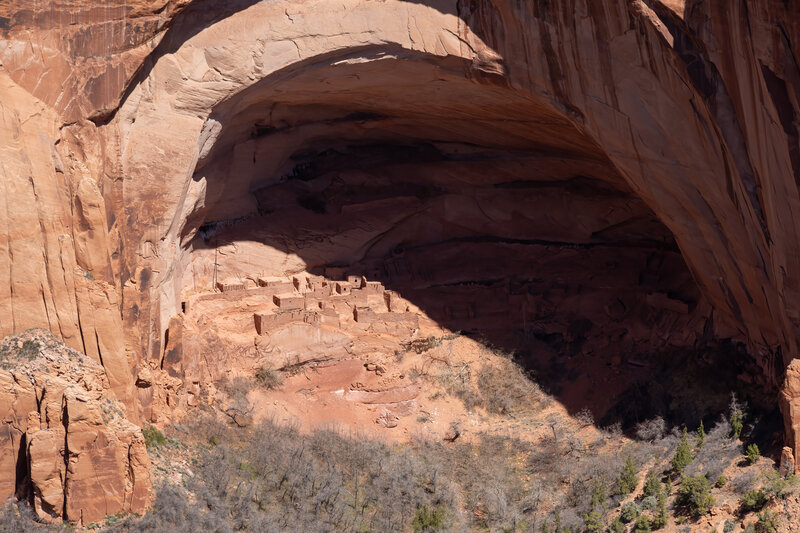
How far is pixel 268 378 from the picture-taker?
1941 centimetres

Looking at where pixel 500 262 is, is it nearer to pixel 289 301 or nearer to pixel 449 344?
pixel 449 344

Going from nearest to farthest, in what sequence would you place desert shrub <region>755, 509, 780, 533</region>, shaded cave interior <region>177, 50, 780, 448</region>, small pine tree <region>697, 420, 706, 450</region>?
1. desert shrub <region>755, 509, 780, 533</region>
2. small pine tree <region>697, 420, 706, 450</region>
3. shaded cave interior <region>177, 50, 780, 448</region>

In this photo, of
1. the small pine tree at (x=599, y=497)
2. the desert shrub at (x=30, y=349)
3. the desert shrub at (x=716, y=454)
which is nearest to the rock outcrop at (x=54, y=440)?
the desert shrub at (x=30, y=349)

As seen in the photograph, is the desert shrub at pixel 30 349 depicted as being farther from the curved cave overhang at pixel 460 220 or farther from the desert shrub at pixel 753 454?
the desert shrub at pixel 753 454

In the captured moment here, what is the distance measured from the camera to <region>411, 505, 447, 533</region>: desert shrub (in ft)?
54.4

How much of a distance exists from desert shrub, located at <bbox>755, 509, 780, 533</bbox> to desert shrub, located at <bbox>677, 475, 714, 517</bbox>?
92 centimetres

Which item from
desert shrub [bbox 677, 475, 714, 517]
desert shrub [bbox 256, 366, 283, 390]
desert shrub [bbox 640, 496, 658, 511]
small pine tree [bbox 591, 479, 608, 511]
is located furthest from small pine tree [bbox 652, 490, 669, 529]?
desert shrub [bbox 256, 366, 283, 390]

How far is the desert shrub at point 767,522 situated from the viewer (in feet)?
47.5

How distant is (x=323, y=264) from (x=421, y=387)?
398 cm

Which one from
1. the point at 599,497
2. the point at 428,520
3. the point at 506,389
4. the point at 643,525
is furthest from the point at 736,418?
the point at 428,520

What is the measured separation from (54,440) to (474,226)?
1281 centimetres

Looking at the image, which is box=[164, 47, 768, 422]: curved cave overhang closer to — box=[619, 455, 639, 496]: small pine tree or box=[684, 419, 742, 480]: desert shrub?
box=[684, 419, 742, 480]: desert shrub

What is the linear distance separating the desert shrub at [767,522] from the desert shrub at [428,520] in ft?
17.1

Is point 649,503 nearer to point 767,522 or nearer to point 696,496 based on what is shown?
point 696,496
